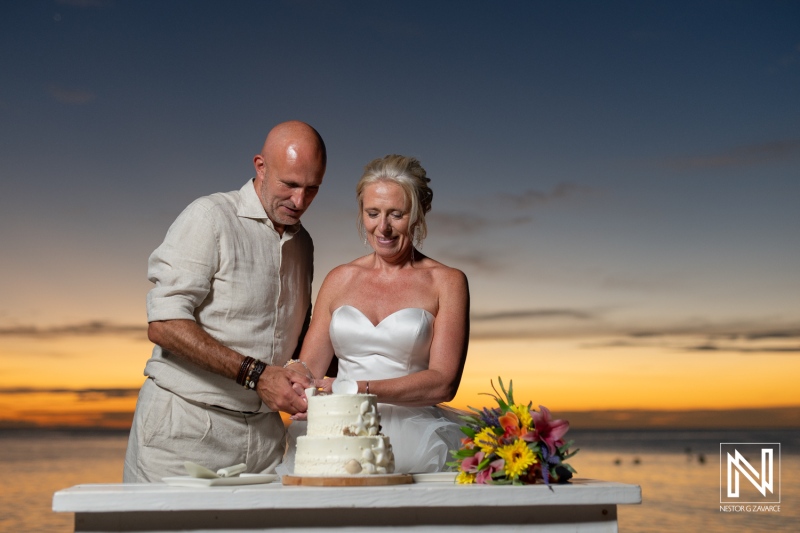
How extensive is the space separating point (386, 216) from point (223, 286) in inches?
28.8

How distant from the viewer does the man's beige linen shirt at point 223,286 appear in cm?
361

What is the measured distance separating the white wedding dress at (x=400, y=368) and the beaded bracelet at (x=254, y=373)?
40cm

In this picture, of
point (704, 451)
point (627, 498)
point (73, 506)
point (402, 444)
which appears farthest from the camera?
point (704, 451)

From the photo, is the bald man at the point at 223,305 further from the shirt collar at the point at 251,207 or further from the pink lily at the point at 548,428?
the pink lily at the point at 548,428

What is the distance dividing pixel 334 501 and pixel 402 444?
1.05 metres

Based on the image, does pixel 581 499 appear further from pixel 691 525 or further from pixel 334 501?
pixel 691 525

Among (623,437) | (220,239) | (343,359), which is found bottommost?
(623,437)

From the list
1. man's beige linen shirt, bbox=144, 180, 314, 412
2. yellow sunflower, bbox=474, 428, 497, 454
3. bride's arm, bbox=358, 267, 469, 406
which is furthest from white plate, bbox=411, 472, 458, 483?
man's beige linen shirt, bbox=144, 180, 314, 412

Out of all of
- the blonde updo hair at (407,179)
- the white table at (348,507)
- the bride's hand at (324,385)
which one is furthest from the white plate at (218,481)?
the blonde updo hair at (407,179)

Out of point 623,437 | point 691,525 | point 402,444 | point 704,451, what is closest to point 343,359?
point 402,444

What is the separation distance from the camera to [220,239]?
12.1 feet

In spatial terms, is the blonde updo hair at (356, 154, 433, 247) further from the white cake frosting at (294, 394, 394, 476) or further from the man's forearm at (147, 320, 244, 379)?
the white cake frosting at (294, 394, 394, 476)

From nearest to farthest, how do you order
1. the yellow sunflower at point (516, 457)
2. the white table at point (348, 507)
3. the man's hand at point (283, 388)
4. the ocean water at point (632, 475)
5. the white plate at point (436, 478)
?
the white table at point (348, 507) → the yellow sunflower at point (516, 457) → the white plate at point (436, 478) → the man's hand at point (283, 388) → the ocean water at point (632, 475)

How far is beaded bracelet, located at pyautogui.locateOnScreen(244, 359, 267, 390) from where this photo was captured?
342 centimetres
